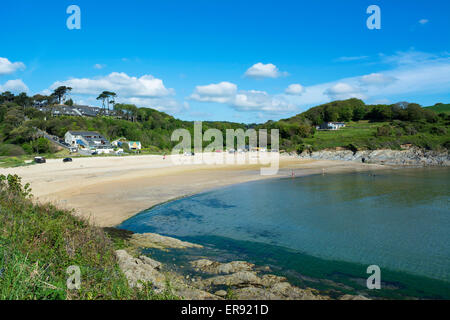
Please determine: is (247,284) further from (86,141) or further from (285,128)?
(285,128)

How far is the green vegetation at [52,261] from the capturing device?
4.97m

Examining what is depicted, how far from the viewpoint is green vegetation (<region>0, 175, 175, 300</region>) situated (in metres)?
4.97

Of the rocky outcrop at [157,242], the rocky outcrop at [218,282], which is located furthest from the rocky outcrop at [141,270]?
the rocky outcrop at [157,242]

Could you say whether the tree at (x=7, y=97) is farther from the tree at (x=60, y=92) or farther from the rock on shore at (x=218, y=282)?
the rock on shore at (x=218, y=282)

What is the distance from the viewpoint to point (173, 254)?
1088cm

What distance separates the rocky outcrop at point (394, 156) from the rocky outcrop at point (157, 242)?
49.0 meters

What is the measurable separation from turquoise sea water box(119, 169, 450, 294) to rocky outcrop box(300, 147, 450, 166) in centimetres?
2632

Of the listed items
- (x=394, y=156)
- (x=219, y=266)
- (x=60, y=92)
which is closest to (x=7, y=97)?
(x=60, y=92)

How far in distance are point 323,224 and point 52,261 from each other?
13056 millimetres

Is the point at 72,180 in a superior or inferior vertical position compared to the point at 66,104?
inferior

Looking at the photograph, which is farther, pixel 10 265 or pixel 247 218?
pixel 247 218

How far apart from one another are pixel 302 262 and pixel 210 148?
8126cm
